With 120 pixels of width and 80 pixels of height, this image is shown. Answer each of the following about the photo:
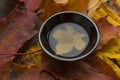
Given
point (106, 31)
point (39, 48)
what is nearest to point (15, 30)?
point (39, 48)

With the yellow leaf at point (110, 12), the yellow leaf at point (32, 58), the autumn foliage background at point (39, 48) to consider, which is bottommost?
the yellow leaf at point (32, 58)

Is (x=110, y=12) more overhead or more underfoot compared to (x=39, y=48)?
more overhead

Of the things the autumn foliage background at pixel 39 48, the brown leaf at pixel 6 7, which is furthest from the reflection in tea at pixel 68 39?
the brown leaf at pixel 6 7

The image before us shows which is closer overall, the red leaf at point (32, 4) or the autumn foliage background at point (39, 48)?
the autumn foliage background at point (39, 48)

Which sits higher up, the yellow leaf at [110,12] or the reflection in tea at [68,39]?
the yellow leaf at [110,12]

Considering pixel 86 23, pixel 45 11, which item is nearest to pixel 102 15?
pixel 86 23

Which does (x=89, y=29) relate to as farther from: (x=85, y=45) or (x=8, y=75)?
(x=8, y=75)

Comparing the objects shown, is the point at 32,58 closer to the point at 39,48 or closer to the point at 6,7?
the point at 39,48

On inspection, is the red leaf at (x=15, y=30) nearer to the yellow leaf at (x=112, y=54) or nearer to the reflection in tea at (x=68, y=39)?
the reflection in tea at (x=68, y=39)
